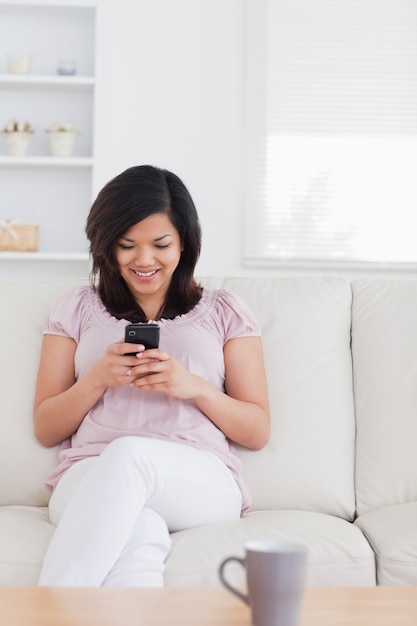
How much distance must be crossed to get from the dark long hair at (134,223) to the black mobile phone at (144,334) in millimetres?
231

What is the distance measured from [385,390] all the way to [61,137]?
2346 millimetres

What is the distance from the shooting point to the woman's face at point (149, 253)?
6.34 feet

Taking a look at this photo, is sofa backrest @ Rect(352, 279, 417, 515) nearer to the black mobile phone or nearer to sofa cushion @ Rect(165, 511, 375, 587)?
sofa cushion @ Rect(165, 511, 375, 587)

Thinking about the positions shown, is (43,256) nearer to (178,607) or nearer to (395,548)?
(395,548)

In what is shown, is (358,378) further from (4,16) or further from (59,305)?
(4,16)

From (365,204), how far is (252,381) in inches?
92.2

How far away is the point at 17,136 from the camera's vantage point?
389 centimetres

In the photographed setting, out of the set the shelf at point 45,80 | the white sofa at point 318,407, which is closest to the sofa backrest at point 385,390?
the white sofa at point 318,407

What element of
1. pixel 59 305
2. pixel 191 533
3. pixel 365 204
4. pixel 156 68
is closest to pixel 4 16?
pixel 156 68

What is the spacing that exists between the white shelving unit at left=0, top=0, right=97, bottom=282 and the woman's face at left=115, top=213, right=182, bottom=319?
81.3 inches

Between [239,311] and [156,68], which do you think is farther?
[156,68]

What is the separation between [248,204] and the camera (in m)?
4.07

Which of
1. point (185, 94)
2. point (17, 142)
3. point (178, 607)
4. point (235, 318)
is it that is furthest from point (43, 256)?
point (178, 607)

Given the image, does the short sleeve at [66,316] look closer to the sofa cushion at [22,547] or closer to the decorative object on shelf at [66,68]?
the sofa cushion at [22,547]
